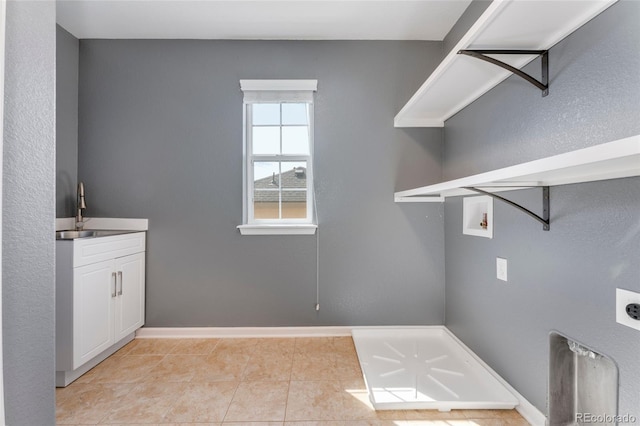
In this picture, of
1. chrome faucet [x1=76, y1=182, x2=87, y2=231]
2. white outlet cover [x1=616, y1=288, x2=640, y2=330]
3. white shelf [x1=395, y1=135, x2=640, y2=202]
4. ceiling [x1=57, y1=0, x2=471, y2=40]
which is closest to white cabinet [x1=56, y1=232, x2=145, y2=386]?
chrome faucet [x1=76, y1=182, x2=87, y2=231]

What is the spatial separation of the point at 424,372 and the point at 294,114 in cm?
217

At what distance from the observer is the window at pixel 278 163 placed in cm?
264

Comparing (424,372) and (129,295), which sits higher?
(129,295)

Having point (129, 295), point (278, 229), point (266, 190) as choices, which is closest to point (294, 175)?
point (266, 190)

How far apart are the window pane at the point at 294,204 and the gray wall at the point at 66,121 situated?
174 cm

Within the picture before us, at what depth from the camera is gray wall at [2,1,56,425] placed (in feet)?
3.08

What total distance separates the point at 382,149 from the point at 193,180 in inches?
63.5

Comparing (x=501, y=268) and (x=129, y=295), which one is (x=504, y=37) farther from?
(x=129, y=295)

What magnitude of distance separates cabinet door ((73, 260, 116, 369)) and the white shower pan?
1726mm

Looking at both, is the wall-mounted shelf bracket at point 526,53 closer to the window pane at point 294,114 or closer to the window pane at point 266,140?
the window pane at point 294,114

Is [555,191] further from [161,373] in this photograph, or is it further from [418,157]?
[161,373]

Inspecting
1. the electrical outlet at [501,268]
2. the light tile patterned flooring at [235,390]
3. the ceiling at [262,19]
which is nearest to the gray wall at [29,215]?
the light tile patterned flooring at [235,390]

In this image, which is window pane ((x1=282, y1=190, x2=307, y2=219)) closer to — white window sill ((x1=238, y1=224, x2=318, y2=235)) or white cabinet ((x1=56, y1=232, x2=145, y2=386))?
white window sill ((x1=238, y1=224, x2=318, y2=235))

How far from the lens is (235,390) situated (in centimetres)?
180
